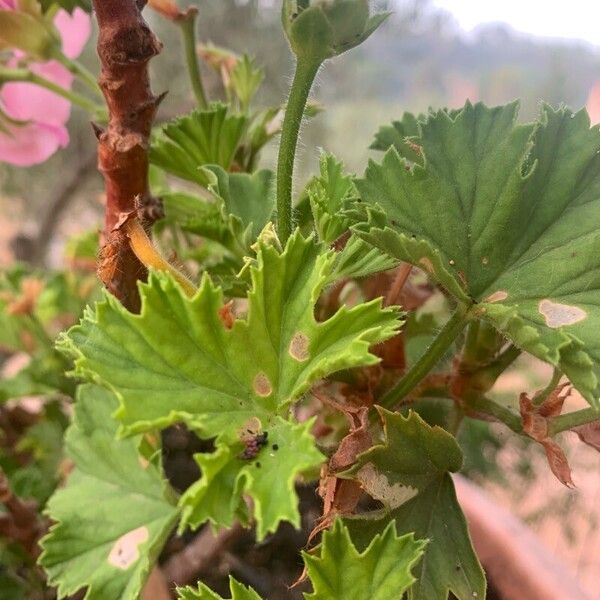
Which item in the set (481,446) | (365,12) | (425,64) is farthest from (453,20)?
(365,12)

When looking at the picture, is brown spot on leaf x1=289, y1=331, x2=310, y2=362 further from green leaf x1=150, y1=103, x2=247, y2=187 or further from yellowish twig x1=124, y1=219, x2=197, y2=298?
green leaf x1=150, y1=103, x2=247, y2=187

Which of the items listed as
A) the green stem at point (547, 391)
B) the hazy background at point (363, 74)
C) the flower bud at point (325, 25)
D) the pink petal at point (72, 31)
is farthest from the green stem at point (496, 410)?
the hazy background at point (363, 74)

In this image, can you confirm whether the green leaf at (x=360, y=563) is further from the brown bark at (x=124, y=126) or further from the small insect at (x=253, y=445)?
the brown bark at (x=124, y=126)

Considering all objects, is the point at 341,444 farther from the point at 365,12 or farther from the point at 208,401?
the point at 365,12

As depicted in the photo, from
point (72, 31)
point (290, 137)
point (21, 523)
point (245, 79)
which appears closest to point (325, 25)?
point (290, 137)

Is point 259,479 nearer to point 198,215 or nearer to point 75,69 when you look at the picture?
point 198,215
